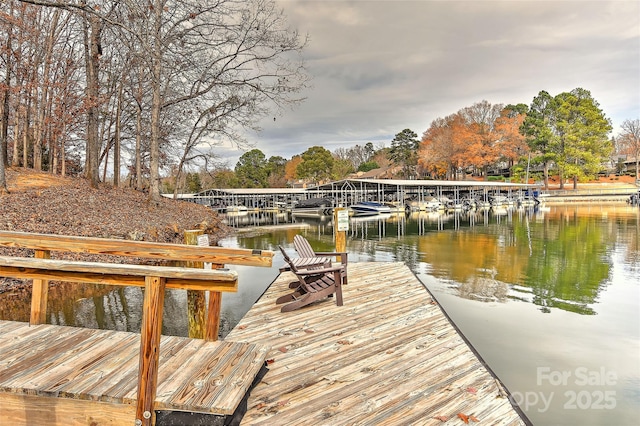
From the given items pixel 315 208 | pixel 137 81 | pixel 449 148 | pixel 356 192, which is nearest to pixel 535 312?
pixel 137 81

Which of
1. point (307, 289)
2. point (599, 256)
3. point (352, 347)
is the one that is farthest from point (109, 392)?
point (599, 256)

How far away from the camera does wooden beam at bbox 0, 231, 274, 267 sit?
2.29 m

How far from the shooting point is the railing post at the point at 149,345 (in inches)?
70.3

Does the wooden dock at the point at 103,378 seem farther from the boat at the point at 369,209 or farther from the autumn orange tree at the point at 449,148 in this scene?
the autumn orange tree at the point at 449,148

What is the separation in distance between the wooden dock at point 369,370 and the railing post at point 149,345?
30.1 inches

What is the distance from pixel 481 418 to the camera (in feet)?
7.78

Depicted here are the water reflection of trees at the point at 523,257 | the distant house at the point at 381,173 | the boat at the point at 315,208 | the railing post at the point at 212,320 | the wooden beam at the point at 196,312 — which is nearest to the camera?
the railing post at the point at 212,320

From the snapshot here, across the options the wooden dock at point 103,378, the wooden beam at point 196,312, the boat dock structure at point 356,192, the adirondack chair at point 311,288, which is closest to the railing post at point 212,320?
the wooden dock at point 103,378

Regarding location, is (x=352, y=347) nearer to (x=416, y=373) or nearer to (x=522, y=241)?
(x=416, y=373)

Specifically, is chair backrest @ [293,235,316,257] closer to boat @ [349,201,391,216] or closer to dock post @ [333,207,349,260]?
dock post @ [333,207,349,260]

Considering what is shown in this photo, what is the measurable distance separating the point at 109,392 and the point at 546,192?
194ft

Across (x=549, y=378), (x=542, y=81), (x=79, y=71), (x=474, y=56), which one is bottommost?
(x=549, y=378)

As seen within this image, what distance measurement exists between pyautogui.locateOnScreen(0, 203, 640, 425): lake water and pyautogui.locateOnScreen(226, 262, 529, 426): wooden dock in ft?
3.02

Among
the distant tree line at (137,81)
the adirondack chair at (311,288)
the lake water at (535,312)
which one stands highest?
the distant tree line at (137,81)
